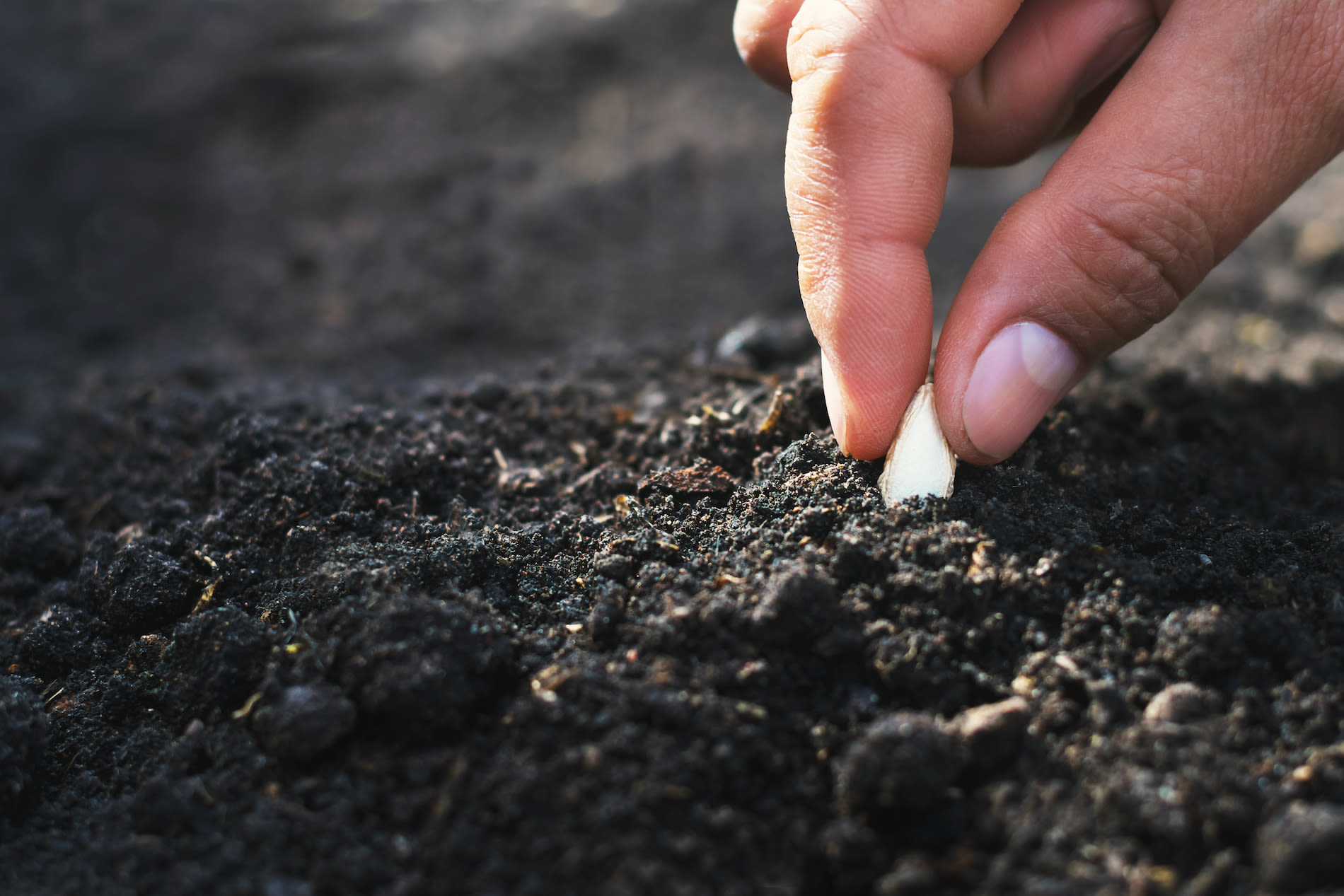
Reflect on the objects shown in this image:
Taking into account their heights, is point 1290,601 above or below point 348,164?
below

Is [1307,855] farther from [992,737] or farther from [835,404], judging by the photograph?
[835,404]

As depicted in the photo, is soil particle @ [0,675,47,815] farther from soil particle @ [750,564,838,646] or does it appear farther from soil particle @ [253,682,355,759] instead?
soil particle @ [750,564,838,646]

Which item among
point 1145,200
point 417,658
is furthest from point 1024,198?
point 417,658

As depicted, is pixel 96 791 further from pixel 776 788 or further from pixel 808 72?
pixel 808 72

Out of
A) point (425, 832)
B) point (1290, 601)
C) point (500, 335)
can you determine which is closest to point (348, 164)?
point (500, 335)

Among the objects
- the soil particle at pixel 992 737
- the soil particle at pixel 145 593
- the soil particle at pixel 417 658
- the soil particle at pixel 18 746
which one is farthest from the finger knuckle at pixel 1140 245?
the soil particle at pixel 18 746

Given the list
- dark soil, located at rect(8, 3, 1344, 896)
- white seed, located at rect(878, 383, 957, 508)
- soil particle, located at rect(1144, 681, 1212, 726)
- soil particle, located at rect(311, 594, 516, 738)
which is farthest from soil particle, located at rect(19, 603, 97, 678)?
soil particle, located at rect(1144, 681, 1212, 726)
